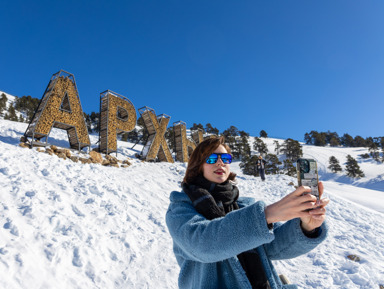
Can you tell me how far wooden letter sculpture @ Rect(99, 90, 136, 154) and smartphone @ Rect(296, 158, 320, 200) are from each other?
40.0 ft

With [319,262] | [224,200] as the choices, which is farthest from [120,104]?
[224,200]

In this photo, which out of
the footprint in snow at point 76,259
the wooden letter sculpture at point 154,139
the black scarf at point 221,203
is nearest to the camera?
the black scarf at point 221,203

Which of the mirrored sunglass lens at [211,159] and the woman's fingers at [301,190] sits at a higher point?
the mirrored sunglass lens at [211,159]

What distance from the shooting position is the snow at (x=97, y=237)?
3.79 metres

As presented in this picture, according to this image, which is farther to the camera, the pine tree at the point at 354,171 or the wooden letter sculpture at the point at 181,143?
the pine tree at the point at 354,171

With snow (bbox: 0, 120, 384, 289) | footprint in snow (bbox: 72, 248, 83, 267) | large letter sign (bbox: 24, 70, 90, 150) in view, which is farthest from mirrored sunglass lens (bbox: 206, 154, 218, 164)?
large letter sign (bbox: 24, 70, 90, 150)

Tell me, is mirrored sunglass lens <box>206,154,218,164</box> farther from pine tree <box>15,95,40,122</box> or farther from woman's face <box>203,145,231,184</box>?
pine tree <box>15,95,40,122</box>

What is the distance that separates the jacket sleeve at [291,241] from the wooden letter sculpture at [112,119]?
11701 mm

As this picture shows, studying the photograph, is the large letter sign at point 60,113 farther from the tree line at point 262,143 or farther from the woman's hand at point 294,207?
the woman's hand at point 294,207

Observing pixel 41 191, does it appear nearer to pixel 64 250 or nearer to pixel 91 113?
pixel 64 250

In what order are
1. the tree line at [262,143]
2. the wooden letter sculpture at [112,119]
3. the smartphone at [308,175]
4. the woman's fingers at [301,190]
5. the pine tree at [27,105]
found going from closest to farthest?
1. the woman's fingers at [301,190]
2. the smartphone at [308,175]
3. the wooden letter sculpture at [112,119]
4. the tree line at [262,143]
5. the pine tree at [27,105]

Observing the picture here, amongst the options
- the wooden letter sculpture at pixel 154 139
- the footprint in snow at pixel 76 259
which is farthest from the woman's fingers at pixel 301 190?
the wooden letter sculpture at pixel 154 139

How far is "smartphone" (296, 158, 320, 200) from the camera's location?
3.79ft

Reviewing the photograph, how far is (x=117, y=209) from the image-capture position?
20.9 feet
